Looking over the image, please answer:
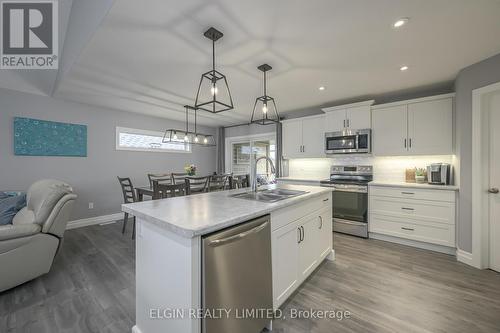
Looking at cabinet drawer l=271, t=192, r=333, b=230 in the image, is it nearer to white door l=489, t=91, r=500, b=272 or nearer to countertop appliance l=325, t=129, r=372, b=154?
countertop appliance l=325, t=129, r=372, b=154

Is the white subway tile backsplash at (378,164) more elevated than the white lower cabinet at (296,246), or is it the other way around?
the white subway tile backsplash at (378,164)

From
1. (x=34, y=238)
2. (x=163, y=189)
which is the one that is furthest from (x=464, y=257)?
(x=34, y=238)

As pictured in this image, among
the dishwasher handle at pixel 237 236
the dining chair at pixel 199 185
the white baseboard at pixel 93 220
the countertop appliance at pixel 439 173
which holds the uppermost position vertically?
the countertop appliance at pixel 439 173

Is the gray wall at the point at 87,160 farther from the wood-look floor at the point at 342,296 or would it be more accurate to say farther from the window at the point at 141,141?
the wood-look floor at the point at 342,296

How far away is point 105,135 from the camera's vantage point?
4496 mm

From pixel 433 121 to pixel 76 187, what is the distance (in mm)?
6598

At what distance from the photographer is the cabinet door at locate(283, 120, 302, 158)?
4.74 m

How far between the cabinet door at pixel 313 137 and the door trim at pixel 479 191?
7.22 feet

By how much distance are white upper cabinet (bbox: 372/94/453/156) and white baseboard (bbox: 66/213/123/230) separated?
5610mm

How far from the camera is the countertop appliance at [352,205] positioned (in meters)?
3.57

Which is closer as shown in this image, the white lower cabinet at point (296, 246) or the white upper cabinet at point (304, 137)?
the white lower cabinet at point (296, 246)

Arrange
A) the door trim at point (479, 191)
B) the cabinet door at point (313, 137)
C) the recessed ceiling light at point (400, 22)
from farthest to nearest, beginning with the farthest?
the cabinet door at point (313, 137)
the door trim at point (479, 191)
the recessed ceiling light at point (400, 22)

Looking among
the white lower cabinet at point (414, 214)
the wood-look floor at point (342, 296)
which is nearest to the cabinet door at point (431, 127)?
the white lower cabinet at point (414, 214)

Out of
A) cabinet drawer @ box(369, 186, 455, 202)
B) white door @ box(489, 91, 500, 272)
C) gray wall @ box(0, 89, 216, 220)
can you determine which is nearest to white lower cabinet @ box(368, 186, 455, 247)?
cabinet drawer @ box(369, 186, 455, 202)
